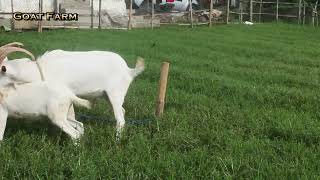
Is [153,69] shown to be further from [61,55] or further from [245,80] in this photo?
[61,55]

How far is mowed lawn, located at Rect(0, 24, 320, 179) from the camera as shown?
5.39 m

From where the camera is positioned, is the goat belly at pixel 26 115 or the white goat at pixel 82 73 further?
the white goat at pixel 82 73

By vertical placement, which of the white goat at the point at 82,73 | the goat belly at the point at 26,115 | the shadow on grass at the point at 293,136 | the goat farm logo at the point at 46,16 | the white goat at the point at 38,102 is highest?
the goat farm logo at the point at 46,16

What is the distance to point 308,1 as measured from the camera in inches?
1626

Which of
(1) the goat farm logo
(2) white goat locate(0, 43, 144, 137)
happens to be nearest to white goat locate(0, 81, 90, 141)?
(2) white goat locate(0, 43, 144, 137)

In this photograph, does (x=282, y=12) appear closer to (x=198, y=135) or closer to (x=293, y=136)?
(x=293, y=136)

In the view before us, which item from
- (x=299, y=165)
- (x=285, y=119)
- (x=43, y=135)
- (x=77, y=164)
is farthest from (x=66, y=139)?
(x=285, y=119)

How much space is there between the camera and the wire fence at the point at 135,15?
90.2ft

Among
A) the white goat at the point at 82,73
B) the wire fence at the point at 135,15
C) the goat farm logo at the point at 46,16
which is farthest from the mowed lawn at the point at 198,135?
the wire fence at the point at 135,15

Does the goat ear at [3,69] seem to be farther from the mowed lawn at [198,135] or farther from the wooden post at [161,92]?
the wooden post at [161,92]

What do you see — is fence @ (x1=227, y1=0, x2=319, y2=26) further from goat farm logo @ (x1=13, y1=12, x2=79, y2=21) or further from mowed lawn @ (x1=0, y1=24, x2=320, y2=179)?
mowed lawn @ (x1=0, y1=24, x2=320, y2=179)

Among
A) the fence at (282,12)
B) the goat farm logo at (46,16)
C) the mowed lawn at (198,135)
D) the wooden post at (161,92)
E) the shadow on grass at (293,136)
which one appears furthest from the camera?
the fence at (282,12)

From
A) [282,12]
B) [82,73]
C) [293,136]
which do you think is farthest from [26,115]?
[282,12]

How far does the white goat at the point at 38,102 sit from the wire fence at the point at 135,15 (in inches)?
737
